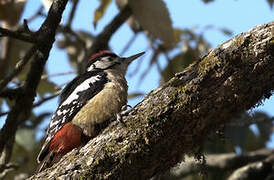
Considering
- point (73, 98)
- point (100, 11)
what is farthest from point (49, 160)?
point (100, 11)

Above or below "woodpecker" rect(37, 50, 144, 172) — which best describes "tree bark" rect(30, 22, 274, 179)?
below

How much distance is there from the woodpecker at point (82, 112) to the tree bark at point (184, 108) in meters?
0.74

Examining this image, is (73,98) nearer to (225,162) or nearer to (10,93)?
(10,93)

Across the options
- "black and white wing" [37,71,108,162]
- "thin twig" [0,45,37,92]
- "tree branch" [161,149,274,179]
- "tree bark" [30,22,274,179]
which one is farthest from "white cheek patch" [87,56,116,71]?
"tree bark" [30,22,274,179]

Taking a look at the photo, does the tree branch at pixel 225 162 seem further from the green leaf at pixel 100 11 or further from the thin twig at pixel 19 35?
the thin twig at pixel 19 35

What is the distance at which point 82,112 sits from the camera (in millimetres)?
3510

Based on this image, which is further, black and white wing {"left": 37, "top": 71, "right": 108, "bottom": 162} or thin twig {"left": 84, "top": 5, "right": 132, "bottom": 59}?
thin twig {"left": 84, "top": 5, "right": 132, "bottom": 59}

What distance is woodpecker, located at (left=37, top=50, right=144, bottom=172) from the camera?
3379mm

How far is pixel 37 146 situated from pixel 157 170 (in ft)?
7.06

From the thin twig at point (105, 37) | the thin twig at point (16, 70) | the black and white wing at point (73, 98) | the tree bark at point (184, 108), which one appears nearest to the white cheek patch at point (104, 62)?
the thin twig at point (105, 37)

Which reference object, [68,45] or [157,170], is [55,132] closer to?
[157,170]

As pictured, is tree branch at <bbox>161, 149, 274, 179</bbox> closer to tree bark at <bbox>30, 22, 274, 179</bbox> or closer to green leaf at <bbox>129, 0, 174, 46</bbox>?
green leaf at <bbox>129, 0, 174, 46</bbox>

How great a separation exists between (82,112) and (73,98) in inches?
8.8

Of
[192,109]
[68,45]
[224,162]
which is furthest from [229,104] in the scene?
[68,45]
